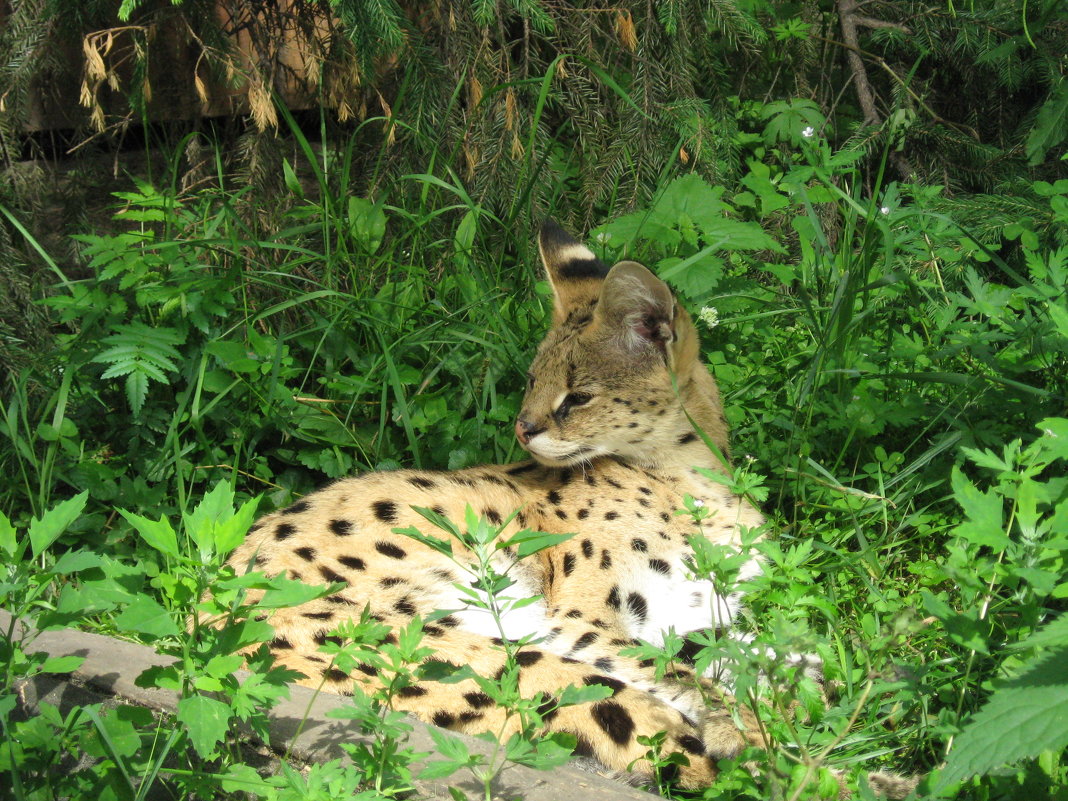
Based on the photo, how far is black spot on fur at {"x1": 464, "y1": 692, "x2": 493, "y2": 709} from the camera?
2740 millimetres

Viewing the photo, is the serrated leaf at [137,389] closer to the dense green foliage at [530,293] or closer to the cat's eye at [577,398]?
the dense green foliage at [530,293]

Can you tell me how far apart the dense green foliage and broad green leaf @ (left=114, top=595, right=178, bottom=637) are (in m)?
0.65

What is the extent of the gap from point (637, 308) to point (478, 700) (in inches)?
60.2

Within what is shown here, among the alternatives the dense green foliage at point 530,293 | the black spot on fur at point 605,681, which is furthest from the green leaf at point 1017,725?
the black spot on fur at point 605,681

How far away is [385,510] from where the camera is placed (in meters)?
3.35

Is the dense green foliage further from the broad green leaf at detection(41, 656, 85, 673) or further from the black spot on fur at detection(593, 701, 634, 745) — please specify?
the broad green leaf at detection(41, 656, 85, 673)

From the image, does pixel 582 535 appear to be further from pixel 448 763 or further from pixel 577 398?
pixel 448 763

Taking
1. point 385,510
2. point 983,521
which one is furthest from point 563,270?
point 983,521

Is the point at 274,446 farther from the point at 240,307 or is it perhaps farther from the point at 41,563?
the point at 41,563

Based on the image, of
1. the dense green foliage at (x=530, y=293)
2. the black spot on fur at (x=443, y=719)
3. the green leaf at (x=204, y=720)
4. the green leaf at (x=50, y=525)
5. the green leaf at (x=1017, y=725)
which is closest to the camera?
the green leaf at (x=1017, y=725)

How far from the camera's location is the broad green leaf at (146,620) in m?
2.01

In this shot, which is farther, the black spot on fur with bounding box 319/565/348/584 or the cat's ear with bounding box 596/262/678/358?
the cat's ear with bounding box 596/262/678/358

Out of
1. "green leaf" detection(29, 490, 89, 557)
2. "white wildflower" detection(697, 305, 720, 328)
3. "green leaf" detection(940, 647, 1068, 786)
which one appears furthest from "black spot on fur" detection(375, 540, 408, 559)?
"green leaf" detection(940, 647, 1068, 786)

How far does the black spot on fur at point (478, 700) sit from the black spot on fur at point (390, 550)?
645 millimetres
